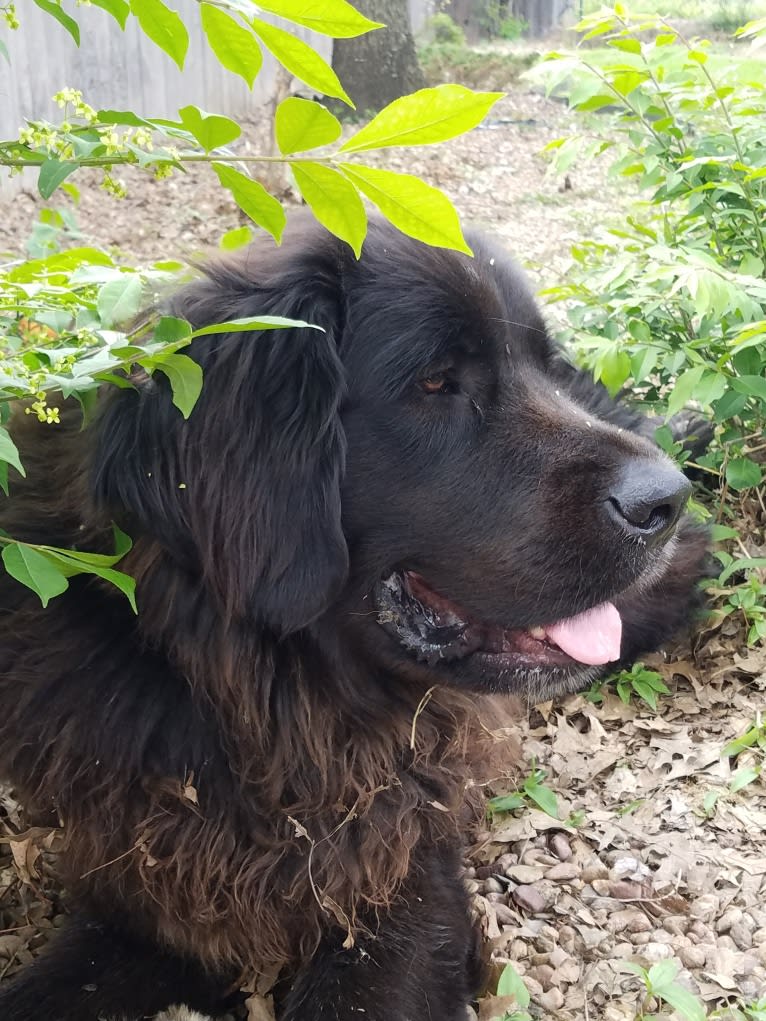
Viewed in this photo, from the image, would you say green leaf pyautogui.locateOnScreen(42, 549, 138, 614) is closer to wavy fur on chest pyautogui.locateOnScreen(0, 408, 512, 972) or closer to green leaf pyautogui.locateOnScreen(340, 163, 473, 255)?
wavy fur on chest pyautogui.locateOnScreen(0, 408, 512, 972)

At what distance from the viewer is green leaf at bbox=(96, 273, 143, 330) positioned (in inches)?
60.3

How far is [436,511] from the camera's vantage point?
1.88 metres

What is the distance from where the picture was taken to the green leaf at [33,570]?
1297mm

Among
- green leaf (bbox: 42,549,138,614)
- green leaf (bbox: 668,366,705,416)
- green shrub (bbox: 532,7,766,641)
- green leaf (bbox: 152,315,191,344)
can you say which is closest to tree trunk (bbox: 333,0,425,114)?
green shrub (bbox: 532,7,766,641)

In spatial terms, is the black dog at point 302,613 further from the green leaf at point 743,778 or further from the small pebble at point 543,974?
the green leaf at point 743,778

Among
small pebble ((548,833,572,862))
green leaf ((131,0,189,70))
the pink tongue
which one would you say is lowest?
small pebble ((548,833,572,862))

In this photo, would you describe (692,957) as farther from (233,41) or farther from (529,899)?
(233,41)

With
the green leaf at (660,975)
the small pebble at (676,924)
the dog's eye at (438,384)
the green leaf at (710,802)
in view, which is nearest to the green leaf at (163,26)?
the dog's eye at (438,384)

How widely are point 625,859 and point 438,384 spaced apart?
1181 millimetres

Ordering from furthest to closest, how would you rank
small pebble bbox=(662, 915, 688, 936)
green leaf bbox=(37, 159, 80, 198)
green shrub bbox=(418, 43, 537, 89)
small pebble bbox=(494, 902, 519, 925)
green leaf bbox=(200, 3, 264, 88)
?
green shrub bbox=(418, 43, 537, 89), small pebble bbox=(494, 902, 519, 925), small pebble bbox=(662, 915, 688, 936), green leaf bbox=(37, 159, 80, 198), green leaf bbox=(200, 3, 264, 88)

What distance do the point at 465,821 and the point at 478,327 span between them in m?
1.08

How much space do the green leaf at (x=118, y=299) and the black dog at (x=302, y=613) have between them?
8.5 inches

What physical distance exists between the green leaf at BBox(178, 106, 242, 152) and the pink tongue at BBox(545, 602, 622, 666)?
45.0 inches

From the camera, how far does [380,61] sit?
8.52m
